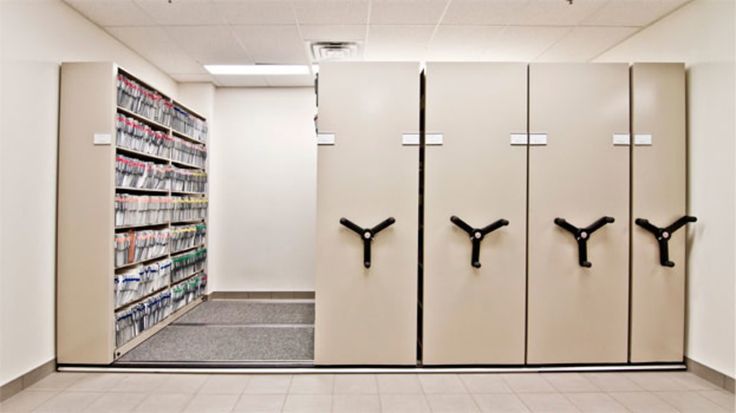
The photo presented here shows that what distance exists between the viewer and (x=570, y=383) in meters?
2.48

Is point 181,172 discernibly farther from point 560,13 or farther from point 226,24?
point 560,13

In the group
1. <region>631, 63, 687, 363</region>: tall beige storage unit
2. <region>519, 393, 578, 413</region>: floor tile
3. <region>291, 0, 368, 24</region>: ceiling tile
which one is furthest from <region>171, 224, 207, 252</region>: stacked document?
<region>631, 63, 687, 363</region>: tall beige storage unit

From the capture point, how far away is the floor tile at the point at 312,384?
237cm

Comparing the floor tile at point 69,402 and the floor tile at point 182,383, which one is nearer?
the floor tile at point 69,402

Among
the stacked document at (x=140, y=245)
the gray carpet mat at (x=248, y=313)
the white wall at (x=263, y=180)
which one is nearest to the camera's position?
the stacked document at (x=140, y=245)

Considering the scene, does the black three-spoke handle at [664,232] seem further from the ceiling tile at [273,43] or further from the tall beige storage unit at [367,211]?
the ceiling tile at [273,43]

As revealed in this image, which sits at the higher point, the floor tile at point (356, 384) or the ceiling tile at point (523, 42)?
the ceiling tile at point (523, 42)

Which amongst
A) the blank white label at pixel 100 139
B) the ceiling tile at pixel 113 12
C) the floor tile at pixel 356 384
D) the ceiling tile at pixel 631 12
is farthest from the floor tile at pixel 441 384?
the ceiling tile at pixel 113 12

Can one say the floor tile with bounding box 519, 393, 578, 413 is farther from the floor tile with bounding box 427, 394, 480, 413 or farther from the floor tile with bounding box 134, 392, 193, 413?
the floor tile with bounding box 134, 392, 193, 413

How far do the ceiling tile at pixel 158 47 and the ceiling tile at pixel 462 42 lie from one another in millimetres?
2462

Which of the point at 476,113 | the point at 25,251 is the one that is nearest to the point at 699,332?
the point at 476,113

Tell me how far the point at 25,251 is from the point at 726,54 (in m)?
4.79

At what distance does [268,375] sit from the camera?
2.59 metres

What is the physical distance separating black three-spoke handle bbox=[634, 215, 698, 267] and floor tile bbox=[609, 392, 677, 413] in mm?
895
